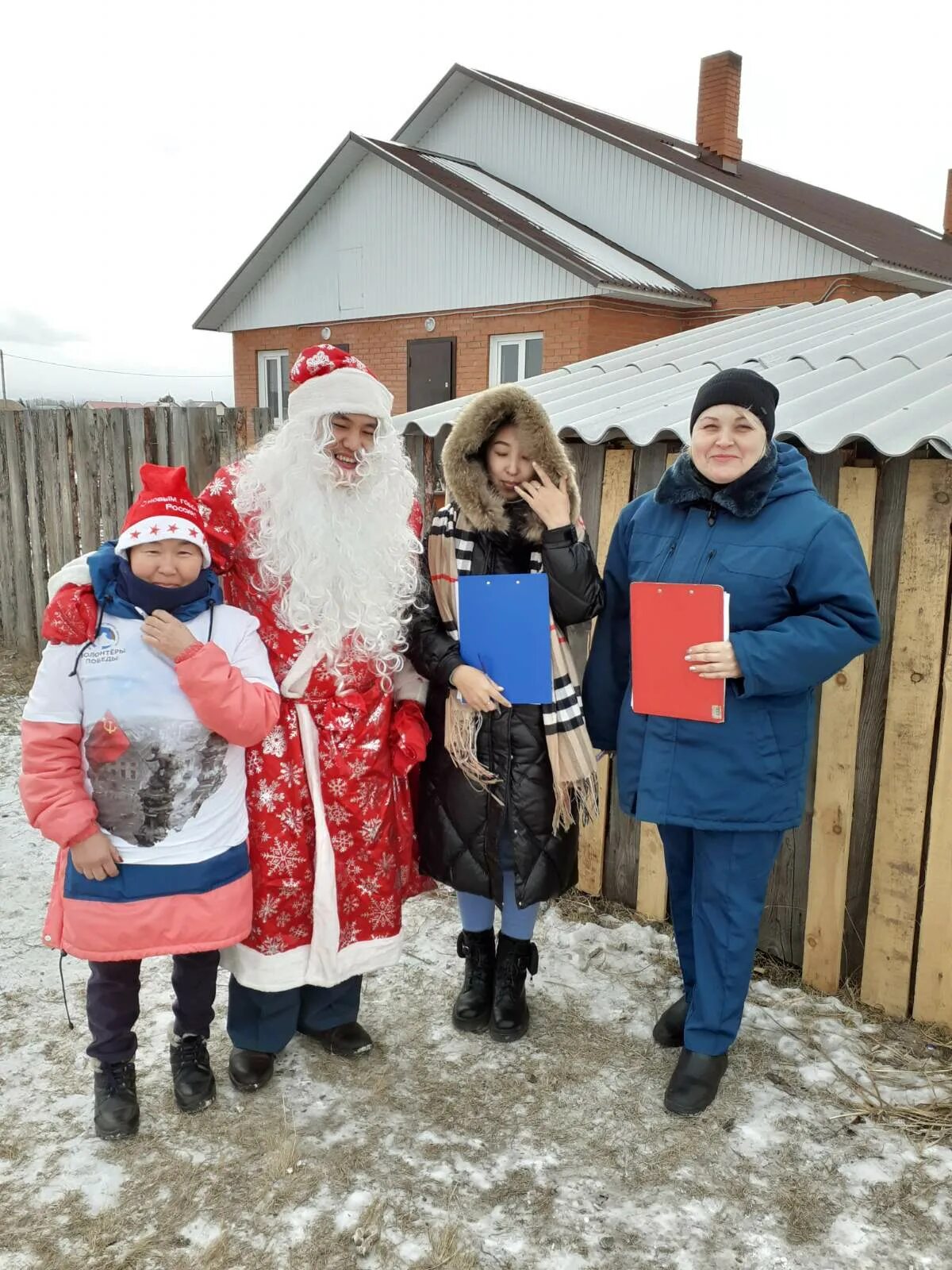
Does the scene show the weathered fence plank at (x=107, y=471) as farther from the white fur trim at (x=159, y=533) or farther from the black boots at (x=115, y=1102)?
the black boots at (x=115, y=1102)

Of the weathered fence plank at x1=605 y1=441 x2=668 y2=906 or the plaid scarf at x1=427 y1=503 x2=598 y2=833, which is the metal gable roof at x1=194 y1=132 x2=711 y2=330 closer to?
the weathered fence plank at x1=605 y1=441 x2=668 y2=906

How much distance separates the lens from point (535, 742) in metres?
2.67

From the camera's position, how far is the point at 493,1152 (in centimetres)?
243

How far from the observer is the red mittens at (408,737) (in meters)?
2.62

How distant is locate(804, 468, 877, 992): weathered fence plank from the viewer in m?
3.04

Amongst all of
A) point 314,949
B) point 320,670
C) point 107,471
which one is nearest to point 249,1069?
point 314,949

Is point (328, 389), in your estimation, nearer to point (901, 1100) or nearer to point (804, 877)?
point (804, 877)

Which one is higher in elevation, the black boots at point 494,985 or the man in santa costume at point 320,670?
the man in santa costume at point 320,670

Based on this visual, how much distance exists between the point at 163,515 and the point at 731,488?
143 cm

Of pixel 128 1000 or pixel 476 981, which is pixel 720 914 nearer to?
pixel 476 981

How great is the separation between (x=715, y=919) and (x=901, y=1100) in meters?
0.78

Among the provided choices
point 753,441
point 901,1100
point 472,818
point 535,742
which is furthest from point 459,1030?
point 753,441

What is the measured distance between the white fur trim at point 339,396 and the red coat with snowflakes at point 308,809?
0.98 ft

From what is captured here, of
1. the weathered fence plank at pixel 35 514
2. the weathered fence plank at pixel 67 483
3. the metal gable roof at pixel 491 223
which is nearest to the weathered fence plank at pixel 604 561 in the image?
the weathered fence plank at pixel 67 483
